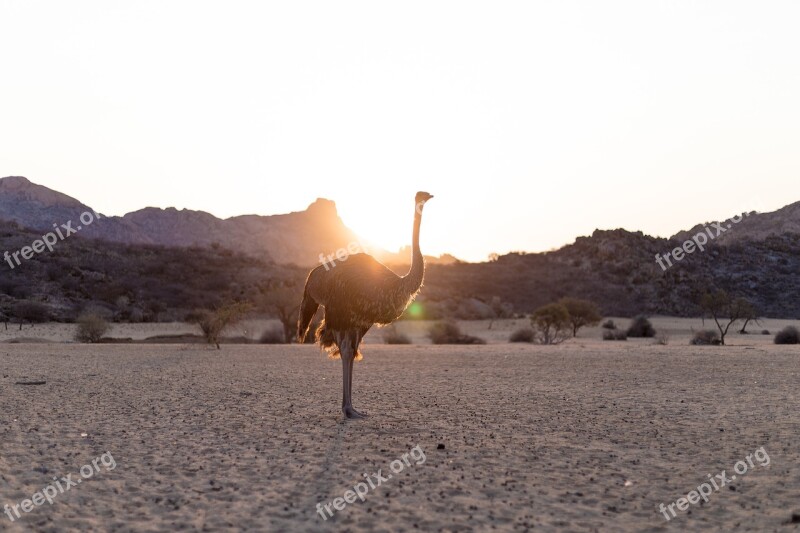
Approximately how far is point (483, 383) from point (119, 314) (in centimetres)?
3769

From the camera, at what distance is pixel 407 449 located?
9.27m

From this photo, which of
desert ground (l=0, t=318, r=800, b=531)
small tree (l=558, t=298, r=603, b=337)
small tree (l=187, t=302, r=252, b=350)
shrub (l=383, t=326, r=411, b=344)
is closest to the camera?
desert ground (l=0, t=318, r=800, b=531)

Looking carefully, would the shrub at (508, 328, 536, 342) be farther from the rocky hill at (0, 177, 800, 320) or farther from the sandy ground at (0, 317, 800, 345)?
the rocky hill at (0, 177, 800, 320)

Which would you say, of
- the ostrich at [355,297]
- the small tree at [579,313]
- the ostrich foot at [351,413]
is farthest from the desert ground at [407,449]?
the small tree at [579,313]

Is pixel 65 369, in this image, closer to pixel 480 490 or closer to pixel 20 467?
pixel 20 467

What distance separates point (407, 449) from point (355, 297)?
2.97 m

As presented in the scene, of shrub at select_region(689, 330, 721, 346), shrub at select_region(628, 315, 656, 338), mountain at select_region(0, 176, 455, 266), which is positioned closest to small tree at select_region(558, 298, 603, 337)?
shrub at select_region(628, 315, 656, 338)

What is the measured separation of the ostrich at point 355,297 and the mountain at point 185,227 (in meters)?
96.8

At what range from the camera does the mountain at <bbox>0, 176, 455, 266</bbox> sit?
116 metres

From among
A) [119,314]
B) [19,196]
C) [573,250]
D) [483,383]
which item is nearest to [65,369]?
[483,383]

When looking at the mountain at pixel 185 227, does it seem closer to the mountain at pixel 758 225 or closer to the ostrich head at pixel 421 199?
the mountain at pixel 758 225

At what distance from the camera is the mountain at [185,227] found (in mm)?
116188

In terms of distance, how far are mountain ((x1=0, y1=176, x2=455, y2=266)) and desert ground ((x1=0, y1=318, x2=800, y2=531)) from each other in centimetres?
9302

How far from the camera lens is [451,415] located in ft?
39.2
